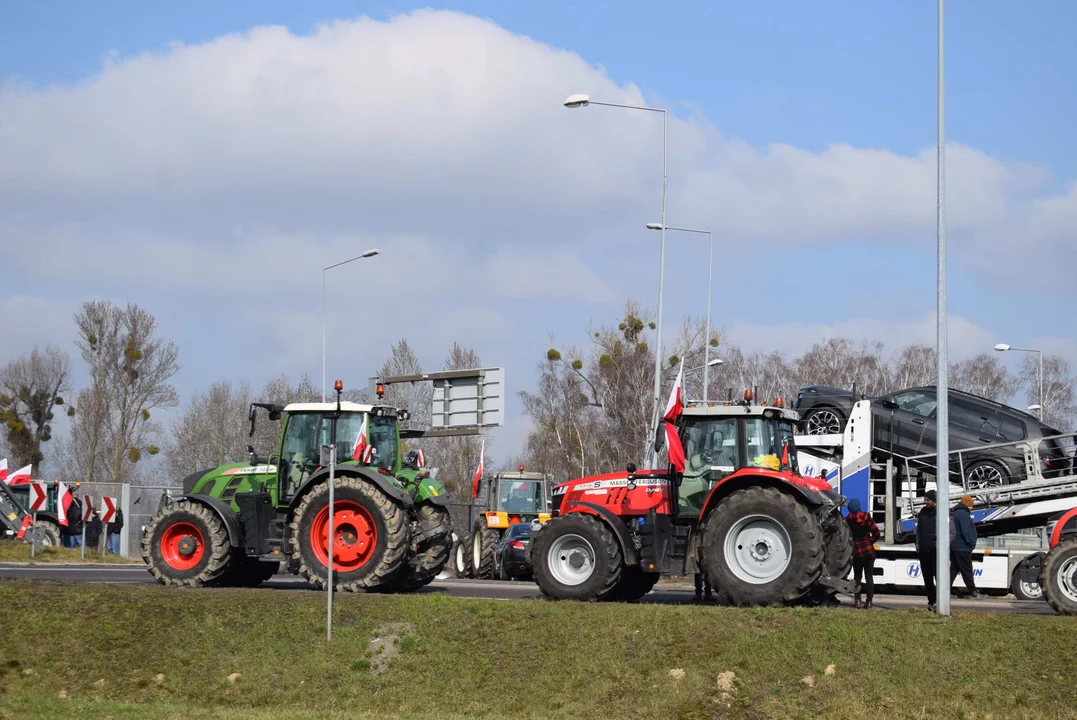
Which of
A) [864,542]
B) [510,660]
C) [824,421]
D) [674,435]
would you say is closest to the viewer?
[510,660]

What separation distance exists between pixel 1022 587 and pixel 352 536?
12.5 metres

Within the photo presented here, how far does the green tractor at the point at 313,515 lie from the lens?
18312 millimetres

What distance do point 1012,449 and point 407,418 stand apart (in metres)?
11.4

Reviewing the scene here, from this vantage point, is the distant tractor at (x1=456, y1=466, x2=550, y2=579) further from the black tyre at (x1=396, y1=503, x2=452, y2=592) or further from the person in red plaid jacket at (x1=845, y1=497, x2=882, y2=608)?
the person in red plaid jacket at (x1=845, y1=497, x2=882, y2=608)

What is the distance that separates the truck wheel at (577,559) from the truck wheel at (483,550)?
41.6 ft

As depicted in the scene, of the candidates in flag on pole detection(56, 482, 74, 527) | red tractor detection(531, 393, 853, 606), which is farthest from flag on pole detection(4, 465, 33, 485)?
red tractor detection(531, 393, 853, 606)

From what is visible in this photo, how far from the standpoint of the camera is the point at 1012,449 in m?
23.4

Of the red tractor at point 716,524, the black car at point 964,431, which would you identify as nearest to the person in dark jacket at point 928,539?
the red tractor at point 716,524

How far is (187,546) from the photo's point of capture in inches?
770

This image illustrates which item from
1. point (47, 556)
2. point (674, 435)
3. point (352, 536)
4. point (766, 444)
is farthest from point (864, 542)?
point (47, 556)

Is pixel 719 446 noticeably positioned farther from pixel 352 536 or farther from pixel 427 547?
pixel 352 536

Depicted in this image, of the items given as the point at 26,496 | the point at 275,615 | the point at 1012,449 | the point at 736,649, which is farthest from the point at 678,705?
the point at 26,496

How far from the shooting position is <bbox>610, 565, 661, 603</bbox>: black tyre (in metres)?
17.7

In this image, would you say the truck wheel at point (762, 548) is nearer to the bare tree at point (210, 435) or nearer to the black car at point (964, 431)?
the black car at point (964, 431)
